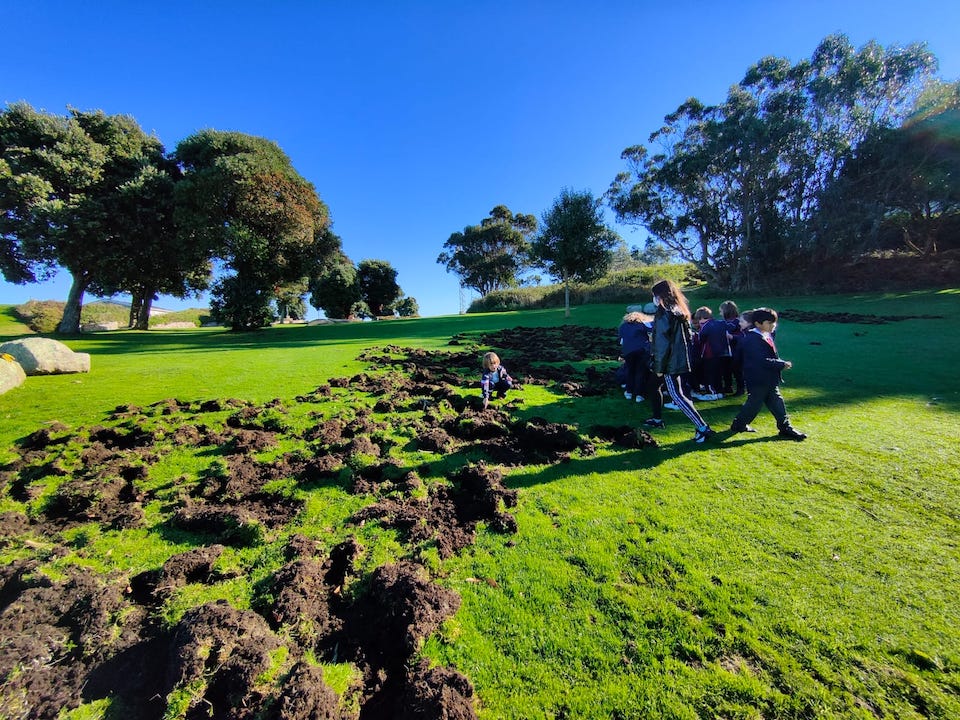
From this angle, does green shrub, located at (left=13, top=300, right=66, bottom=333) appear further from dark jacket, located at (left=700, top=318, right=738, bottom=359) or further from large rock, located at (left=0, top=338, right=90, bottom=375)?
dark jacket, located at (left=700, top=318, right=738, bottom=359)

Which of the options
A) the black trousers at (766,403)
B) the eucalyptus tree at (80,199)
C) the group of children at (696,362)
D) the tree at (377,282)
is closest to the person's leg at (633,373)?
the group of children at (696,362)

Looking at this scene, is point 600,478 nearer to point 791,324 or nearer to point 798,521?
point 798,521

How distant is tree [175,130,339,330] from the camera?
2394 cm

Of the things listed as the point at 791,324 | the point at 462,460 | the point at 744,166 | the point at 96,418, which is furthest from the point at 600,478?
the point at 744,166

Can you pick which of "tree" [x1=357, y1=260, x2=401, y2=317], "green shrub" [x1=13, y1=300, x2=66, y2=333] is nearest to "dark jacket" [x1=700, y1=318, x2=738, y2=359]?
"green shrub" [x1=13, y1=300, x2=66, y2=333]

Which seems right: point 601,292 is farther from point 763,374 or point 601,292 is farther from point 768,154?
point 763,374

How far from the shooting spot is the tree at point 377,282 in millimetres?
56781

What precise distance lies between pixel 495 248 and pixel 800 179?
4507 centimetres

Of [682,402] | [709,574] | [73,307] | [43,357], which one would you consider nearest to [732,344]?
[682,402]

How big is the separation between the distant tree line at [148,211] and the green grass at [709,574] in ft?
71.8

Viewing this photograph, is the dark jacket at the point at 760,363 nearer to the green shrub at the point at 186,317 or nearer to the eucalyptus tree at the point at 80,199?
the eucalyptus tree at the point at 80,199

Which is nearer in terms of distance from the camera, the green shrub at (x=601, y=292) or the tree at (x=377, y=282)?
the green shrub at (x=601, y=292)

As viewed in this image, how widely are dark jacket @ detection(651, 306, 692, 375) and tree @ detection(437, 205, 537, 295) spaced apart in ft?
215

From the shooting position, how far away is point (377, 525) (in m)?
4.20
